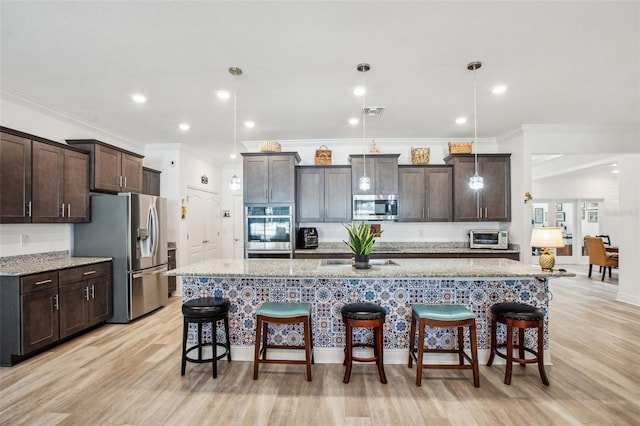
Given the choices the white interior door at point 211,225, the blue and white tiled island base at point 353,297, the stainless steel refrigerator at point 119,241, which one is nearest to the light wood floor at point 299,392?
the blue and white tiled island base at point 353,297

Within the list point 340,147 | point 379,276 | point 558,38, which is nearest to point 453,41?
point 558,38

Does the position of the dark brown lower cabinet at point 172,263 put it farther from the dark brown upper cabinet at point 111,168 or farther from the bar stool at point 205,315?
the bar stool at point 205,315

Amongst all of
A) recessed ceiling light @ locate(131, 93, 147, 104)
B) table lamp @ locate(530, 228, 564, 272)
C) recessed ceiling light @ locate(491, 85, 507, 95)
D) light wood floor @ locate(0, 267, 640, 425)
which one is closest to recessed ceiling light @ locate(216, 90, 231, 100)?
recessed ceiling light @ locate(131, 93, 147, 104)

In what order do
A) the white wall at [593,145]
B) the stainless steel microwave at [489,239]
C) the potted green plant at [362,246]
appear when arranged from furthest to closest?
the stainless steel microwave at [489,239] → the white wall at [593,145] → the potted green plant at [362,246]

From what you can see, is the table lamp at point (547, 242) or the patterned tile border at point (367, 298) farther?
the patterned tile border at point (367, 298)


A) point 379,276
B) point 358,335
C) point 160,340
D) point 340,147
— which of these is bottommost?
point 160,340

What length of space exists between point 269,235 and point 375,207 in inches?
69.2

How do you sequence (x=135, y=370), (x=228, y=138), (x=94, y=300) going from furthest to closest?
1. (x=228, y=138)
2. (x=94, y=300)
3. (x=135, y=370)

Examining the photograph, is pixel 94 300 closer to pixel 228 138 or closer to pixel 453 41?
pixel 228 138

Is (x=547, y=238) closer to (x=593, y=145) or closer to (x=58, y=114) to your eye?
(x=593, y=145)

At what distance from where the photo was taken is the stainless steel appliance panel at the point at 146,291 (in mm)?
4309

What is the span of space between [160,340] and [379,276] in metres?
2.68

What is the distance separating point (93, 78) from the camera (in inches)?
124

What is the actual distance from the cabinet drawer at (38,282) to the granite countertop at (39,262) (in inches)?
2.1
